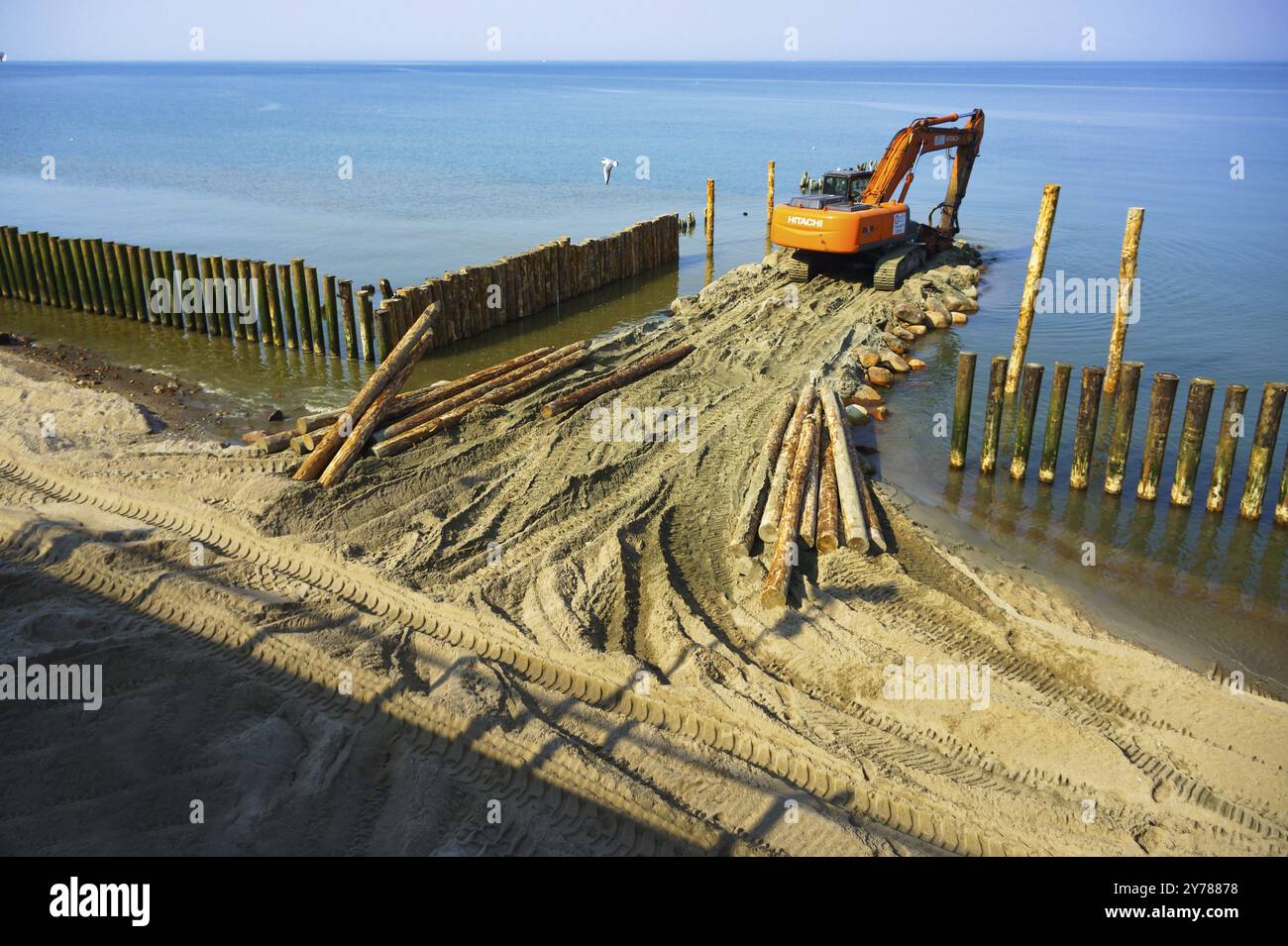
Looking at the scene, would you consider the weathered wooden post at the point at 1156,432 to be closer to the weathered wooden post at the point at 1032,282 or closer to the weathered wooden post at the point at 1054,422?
the weathered wooden post at the point at 1054,422

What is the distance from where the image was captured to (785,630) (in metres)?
9.12

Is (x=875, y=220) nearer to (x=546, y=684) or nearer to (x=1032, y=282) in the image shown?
(x=1032, y=282)

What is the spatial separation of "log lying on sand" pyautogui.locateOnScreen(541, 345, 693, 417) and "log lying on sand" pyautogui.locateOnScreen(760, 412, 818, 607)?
3510 mm

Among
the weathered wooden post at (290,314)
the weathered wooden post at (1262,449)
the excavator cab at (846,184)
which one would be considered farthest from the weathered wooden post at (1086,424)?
the weathered wooden post at (290,314)

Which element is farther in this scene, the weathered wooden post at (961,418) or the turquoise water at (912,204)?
the weathered wooden post at (961,418)

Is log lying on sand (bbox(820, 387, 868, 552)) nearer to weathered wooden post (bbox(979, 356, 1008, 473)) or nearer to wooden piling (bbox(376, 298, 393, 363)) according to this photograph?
weathered wooden post (bbox(979, 356, 1008, 473))

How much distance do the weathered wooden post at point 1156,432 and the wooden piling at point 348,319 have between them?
13597mm

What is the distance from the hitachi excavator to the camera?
21.7m

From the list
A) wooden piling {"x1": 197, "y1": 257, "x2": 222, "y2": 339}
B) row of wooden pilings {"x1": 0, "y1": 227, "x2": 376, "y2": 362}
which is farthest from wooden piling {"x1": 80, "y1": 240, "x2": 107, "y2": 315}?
wooden piling {"x1": 197, "y1": 257, "x2": 222, "y2": 339}

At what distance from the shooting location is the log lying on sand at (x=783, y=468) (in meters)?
10.6

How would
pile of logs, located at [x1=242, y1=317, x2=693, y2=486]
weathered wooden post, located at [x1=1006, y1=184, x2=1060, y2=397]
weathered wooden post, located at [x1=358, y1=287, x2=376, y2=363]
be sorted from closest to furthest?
pile of logs, located at [x1=242, y1=317, x2=693, y2=486] < weathered wooden post, located at [x1=1006, y1=184, x2=1060, y2=397] < weathered wooden post, located at [x1=358, y1=287, x2=376, y2=363]
